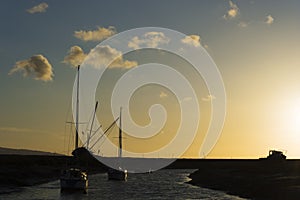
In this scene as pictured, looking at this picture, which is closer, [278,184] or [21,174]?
[278,184]

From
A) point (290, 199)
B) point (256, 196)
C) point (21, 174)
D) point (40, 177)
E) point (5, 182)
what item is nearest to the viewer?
point (290, 199)

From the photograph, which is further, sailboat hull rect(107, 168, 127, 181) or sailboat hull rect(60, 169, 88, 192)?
sailboat hull rect(107, 168, 127, 181)

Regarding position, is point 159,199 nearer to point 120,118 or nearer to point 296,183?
point 296,183

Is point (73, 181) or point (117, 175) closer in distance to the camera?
point (73, 181)

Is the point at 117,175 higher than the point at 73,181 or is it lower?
higher

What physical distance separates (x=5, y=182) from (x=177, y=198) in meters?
38.7

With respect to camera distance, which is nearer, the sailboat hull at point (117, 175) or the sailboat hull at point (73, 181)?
the sailboat hull at point (73, 181)

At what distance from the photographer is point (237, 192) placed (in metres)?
89.6

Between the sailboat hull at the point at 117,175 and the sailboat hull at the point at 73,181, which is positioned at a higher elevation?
the sailboat hull at the point at 117,175

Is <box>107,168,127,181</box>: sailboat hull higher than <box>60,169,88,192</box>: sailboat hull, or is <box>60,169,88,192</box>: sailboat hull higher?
<box>107,168,127,181</box>: sailboat hull

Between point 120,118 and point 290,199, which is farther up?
point 120,118

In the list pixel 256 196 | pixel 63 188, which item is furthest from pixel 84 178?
pixel 256 196

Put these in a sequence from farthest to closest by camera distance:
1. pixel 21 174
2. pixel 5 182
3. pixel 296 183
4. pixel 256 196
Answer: pixel 21 174
pixel 5 182
pixel 296 183
pixel 256 196

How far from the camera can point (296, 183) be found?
8675 cm
